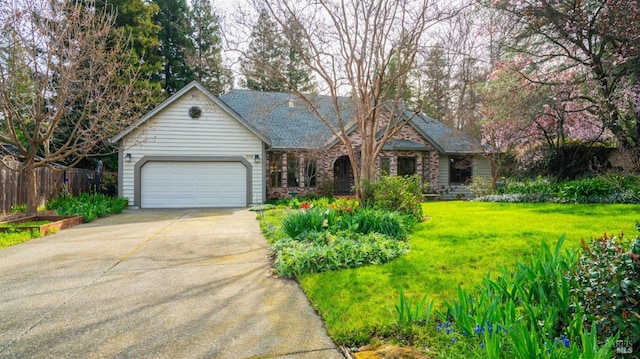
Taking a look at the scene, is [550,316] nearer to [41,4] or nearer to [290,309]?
[290,309]

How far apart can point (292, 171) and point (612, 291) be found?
1582cm

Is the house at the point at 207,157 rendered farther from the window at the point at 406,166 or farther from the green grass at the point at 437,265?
the green grass at the point at 437,265

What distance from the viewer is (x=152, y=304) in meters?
3.54

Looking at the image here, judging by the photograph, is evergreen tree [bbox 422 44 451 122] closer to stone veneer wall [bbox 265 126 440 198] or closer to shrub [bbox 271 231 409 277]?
shrub [bbox 271 231 409 277]

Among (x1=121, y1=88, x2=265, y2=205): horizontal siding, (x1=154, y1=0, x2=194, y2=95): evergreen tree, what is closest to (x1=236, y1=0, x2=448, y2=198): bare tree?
(x1=121, y1=88, x2=265, y2=205): horizontal siding

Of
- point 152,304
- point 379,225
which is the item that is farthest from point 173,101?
point 152,304

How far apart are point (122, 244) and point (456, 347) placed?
6382 millimetres

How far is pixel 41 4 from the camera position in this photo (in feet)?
28.3

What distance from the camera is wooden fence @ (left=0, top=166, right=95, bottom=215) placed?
420 inches

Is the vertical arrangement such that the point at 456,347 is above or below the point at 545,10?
below

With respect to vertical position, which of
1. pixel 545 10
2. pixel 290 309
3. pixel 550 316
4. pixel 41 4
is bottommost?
pixel 290 309

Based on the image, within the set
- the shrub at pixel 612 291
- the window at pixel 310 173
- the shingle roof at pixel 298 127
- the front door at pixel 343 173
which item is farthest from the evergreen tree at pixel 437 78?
the front door at pixel 343 173

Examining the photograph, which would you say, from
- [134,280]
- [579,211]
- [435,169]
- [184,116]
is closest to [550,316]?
[134,280]

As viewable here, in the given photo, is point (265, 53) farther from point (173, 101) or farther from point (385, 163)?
point (385, 163)
